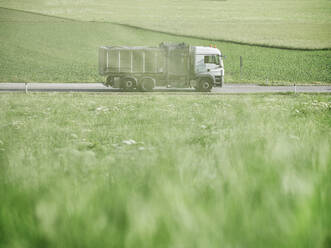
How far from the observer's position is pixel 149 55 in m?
24.0

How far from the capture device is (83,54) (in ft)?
169

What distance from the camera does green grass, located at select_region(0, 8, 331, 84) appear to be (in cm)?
3975

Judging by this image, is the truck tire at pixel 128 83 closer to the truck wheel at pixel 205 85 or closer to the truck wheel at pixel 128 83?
the truck wheel at pixel 128 83

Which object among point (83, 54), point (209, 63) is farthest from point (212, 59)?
point (83, 54)

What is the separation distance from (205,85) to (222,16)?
5539 centimetres

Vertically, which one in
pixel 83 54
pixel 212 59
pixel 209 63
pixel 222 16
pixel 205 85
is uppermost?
pixel 222 16

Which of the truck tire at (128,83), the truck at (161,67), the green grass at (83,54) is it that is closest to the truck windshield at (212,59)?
the truck at (161,67)

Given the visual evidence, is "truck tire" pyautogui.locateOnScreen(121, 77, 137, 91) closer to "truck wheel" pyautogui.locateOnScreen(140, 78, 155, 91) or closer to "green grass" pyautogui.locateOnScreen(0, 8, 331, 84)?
"truck wheel" pyautogui.locateOnScreen(140, 78, 155, 91)

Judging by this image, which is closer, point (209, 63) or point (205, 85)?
point (205, 85)

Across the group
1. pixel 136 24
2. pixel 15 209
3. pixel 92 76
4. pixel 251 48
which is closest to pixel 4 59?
pixel 92 76

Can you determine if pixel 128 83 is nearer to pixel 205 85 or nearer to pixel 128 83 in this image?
pixel 128 83

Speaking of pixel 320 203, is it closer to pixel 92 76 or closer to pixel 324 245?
pixel 324 245

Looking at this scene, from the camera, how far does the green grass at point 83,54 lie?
130 ft

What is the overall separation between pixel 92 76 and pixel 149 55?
603 inches
